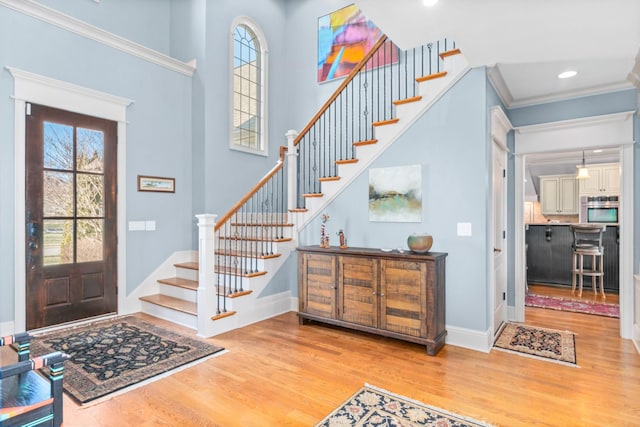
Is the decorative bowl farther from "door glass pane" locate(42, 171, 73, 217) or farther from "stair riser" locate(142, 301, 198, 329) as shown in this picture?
"door glass pane" locate(42, 171, 73, 217)

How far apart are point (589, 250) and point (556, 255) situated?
2.57ft

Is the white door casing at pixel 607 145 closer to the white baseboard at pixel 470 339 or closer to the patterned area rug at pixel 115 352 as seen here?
the white baseboard at pixel 470 339

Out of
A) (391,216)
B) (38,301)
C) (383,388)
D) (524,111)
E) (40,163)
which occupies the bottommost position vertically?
(383,388)

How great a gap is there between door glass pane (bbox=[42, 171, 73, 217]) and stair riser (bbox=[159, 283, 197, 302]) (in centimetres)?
149

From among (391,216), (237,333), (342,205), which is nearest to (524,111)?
(391,216)

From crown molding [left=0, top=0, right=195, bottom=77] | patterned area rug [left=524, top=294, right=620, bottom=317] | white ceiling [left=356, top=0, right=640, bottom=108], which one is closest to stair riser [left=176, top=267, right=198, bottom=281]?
crown molding [left=0, top=0, right=195, bottom=77]

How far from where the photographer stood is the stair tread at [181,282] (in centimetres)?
454

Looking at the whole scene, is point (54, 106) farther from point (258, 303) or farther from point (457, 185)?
point (457, 185)

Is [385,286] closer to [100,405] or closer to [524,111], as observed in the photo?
[100,405]

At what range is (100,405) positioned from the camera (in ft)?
7.87

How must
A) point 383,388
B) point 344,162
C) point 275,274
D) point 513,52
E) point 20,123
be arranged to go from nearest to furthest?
point 383,388 → point 513,52 → point 20,123 → point 344,162 → point 275,274

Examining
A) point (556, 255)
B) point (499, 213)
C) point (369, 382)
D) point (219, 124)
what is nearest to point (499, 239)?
point (499, 213)

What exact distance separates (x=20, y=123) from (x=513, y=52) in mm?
4978

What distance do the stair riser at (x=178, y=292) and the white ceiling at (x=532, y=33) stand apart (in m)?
3.71
